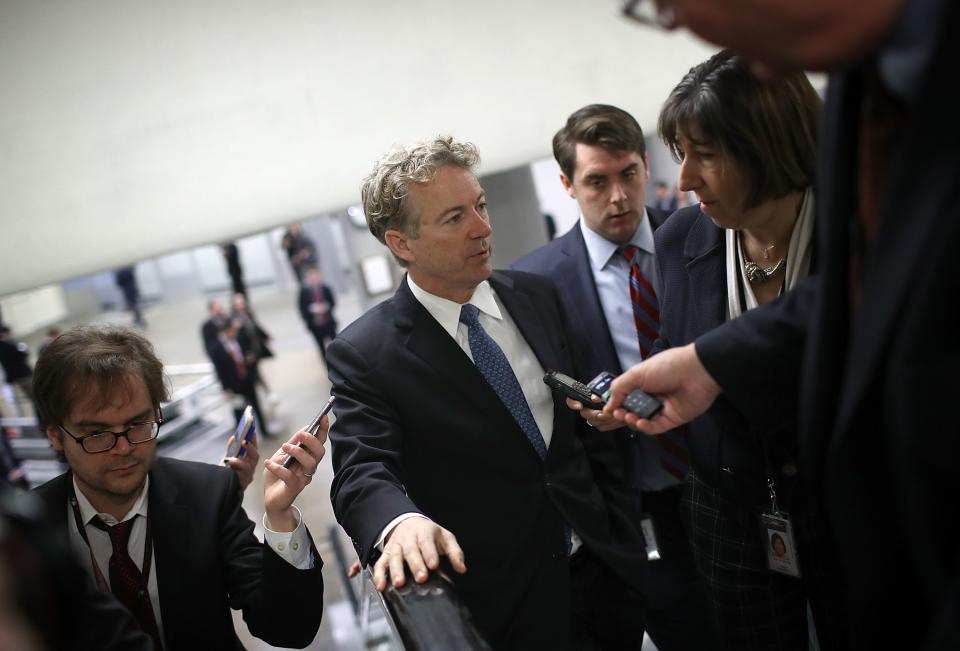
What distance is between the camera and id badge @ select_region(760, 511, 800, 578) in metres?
1.64

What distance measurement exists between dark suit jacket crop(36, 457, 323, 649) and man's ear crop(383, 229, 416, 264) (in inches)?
33.0

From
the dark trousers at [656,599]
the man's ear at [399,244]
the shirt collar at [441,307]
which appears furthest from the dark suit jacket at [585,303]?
the man's ear at [399,244]

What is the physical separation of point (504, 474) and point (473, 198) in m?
0.83

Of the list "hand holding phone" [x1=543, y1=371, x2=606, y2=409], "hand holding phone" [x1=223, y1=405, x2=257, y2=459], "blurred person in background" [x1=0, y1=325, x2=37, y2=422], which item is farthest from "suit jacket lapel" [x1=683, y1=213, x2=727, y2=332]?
"blurred person in background" [x1=0, y1=325, x2=37, y2=422]

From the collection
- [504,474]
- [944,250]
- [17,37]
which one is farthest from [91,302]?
[944,250]

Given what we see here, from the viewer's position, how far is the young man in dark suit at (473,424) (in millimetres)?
1938

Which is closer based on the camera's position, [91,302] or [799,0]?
[799,0]

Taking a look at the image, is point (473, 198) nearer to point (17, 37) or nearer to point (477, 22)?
point (477, 22)

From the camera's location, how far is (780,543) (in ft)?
5.45

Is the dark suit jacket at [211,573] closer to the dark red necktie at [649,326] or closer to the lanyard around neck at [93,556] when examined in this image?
the lanyard around neck at [93,556]

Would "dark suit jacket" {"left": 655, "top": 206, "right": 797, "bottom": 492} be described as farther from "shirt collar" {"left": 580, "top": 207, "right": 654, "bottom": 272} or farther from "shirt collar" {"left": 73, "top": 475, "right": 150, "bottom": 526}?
"shirt collar" {"left": 73, "top": 475, "right": 150, "bottom": 526}

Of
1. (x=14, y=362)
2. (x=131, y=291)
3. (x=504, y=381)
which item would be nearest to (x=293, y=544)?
(x=504, y=381)

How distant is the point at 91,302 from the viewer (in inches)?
827

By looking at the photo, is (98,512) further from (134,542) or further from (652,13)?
(652,13)
